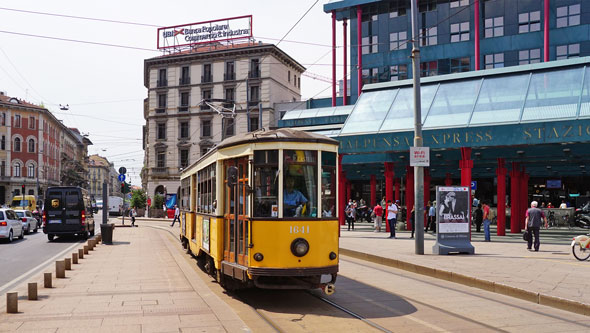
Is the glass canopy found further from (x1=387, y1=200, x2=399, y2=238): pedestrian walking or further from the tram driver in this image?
the tram driver

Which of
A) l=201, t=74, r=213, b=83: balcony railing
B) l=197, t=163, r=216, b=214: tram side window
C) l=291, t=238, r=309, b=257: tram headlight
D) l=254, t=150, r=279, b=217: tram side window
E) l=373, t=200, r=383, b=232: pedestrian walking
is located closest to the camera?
l=291, t=238, r=309, b=257: tram headlight

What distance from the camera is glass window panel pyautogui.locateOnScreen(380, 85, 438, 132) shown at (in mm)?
22984

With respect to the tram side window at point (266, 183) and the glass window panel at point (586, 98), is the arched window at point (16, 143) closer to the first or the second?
the glass window panel at point (586, 98)

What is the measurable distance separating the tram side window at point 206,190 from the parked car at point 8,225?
15191mm

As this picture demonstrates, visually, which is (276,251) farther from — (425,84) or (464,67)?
(464,67)

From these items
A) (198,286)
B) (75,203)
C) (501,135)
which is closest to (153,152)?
(75,203)

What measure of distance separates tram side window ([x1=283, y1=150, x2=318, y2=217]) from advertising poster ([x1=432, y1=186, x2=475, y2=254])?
27.3ft

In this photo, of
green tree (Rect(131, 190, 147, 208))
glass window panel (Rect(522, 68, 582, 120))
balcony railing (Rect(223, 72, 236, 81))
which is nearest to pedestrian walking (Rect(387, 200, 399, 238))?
glass window panel (Rect(522, 68, 582, 120))

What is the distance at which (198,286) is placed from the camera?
11375 millimetres

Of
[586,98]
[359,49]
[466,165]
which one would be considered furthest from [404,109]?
[359,49]

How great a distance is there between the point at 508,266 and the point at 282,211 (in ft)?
24.0

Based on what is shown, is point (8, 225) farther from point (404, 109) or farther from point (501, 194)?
point (501, 194)

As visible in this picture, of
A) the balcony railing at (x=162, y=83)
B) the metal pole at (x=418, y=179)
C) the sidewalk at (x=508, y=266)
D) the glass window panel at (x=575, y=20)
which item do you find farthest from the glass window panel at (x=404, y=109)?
the balcony railing at (x=162, y=83)

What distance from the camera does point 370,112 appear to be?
24.9 m
